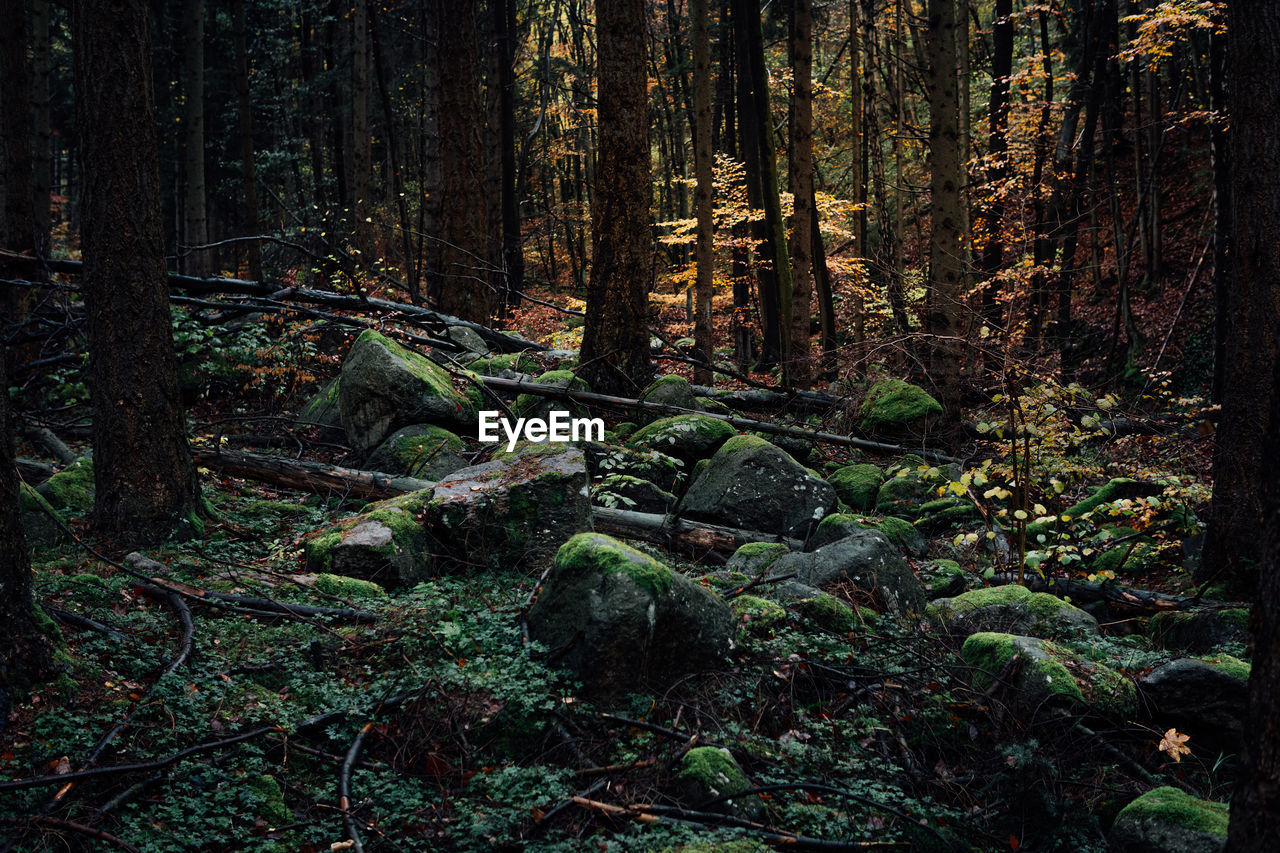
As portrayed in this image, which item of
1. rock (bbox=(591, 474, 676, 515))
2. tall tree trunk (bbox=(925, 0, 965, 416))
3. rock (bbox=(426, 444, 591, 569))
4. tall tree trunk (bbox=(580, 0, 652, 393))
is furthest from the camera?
tall tree trunk (bbox=(925, 0, 965, 416))

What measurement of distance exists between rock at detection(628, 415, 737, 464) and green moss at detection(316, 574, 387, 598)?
4.02 metres

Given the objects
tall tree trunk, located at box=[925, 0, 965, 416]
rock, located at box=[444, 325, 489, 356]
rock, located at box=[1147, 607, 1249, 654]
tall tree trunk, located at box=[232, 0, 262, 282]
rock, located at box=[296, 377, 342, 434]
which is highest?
tall tree trunk, located at box=[232, 0, 262, 282]

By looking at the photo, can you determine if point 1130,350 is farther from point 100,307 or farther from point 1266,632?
point 100,307

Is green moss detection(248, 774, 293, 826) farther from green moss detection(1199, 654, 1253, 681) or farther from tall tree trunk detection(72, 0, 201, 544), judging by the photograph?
green moss detection(1199, 654, 1253, 681)

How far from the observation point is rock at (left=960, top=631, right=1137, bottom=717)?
4.54m

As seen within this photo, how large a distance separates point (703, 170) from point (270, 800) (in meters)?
13.3

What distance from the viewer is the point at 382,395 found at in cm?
875

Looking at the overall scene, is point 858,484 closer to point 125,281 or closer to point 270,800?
point 270,800

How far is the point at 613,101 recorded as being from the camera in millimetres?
10258

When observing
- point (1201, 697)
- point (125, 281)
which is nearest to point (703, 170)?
point (125, 281)

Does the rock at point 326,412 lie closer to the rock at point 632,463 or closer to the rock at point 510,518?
the rock at point 632,463

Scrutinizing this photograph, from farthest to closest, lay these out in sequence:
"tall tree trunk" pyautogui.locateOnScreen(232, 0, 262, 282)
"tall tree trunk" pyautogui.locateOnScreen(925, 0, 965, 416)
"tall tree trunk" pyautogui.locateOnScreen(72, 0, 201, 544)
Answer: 1. "tall tree trunk" pyautogui.locateOnScreen(232, 0, 262, 282)
2. "tall tree trunk" pyautogui.locateOnScreen(925, 0, 965, 416)
3. "tall tree trunk" pyautogui.locateOnScreen(72, 0, 201, 544)

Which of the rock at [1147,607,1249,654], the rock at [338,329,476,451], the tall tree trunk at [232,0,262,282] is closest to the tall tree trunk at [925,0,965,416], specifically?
the rock at [1147,607,1249,654]

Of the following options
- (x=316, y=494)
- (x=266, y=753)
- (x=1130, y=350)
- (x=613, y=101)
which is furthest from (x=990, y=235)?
(x=266, y=753)
